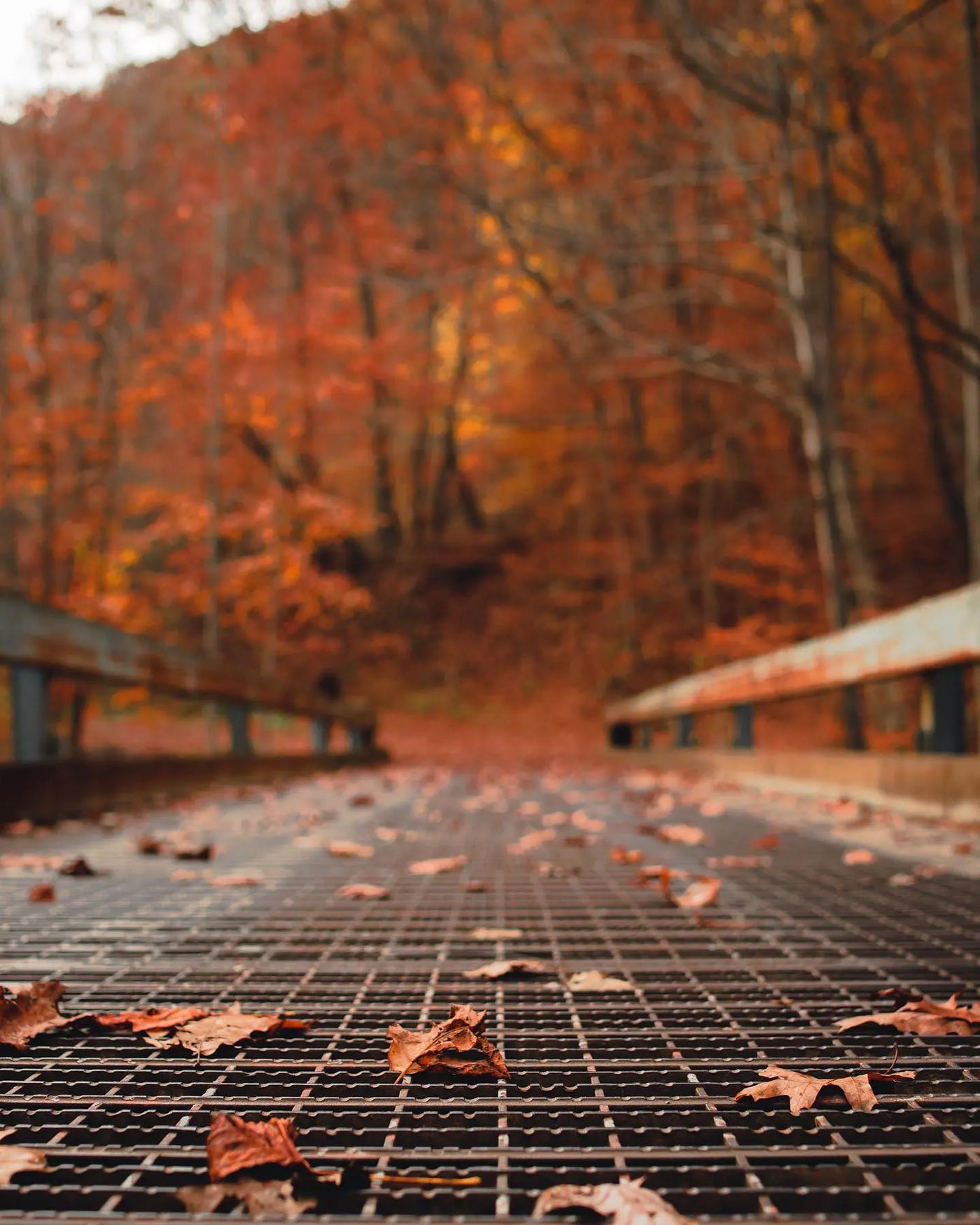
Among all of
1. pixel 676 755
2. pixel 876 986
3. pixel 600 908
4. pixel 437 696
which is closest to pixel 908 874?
pixel 600 908

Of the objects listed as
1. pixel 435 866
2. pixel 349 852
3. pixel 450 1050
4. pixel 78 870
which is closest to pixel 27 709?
pixel 78 870

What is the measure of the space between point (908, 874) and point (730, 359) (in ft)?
23.7

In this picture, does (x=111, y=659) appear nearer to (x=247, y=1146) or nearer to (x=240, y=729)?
(x=240, y=729)

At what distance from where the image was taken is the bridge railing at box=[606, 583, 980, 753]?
364 cm

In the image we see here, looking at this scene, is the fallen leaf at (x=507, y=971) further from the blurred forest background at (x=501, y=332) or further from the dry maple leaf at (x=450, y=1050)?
the blurred forest background at (x=501, y=332)

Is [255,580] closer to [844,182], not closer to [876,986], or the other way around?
[844,182]

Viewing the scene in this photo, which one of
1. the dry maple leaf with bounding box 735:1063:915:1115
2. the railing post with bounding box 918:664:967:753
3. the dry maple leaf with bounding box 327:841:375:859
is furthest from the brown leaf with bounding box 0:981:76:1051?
the railing post with bounding box 918:664:967:753

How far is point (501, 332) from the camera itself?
22656mm

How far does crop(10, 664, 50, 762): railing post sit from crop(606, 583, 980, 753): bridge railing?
3687mm

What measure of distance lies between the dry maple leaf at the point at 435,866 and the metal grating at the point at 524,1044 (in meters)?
0.13

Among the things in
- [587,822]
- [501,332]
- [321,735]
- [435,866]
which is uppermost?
[501,332]

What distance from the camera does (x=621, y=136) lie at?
33.1ft

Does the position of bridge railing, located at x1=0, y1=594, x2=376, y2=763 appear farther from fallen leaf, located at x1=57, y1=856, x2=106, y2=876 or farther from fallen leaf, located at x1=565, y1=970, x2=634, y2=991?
fallen leaf, located at x1=565, y1=970, x2=634, y2=991

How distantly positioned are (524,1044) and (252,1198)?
1.99 ft
